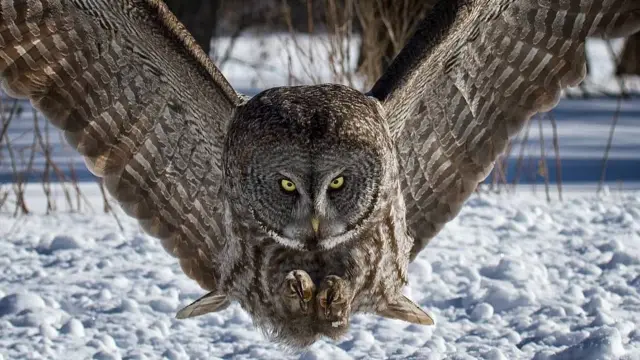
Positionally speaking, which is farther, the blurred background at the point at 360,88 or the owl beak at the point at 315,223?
the blurred background at the point at 360,88

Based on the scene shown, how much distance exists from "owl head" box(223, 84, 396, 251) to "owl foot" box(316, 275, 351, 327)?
14 centimetres

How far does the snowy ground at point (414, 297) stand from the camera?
15.5 ft

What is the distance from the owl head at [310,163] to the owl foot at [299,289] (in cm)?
12

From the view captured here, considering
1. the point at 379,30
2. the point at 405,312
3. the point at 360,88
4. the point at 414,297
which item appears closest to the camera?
the point at 405,312

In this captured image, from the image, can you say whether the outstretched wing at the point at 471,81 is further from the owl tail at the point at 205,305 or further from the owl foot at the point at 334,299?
the owl tail at the point at 205,305

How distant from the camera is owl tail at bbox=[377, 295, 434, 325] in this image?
4414 millimetres

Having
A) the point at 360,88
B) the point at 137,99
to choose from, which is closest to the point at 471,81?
the point at 137,99

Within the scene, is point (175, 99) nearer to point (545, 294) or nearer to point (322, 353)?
point (322, 353)

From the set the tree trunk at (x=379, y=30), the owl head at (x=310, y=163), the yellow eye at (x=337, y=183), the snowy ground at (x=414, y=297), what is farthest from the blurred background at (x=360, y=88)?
the yellow eye at (x=337, y=183)

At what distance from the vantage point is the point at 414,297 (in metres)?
5.46

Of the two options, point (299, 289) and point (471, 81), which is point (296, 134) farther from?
point (471, 81)

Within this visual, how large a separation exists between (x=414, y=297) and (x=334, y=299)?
1.52m

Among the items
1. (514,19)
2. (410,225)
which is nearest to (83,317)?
(410,225)

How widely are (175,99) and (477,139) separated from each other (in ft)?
4.28
